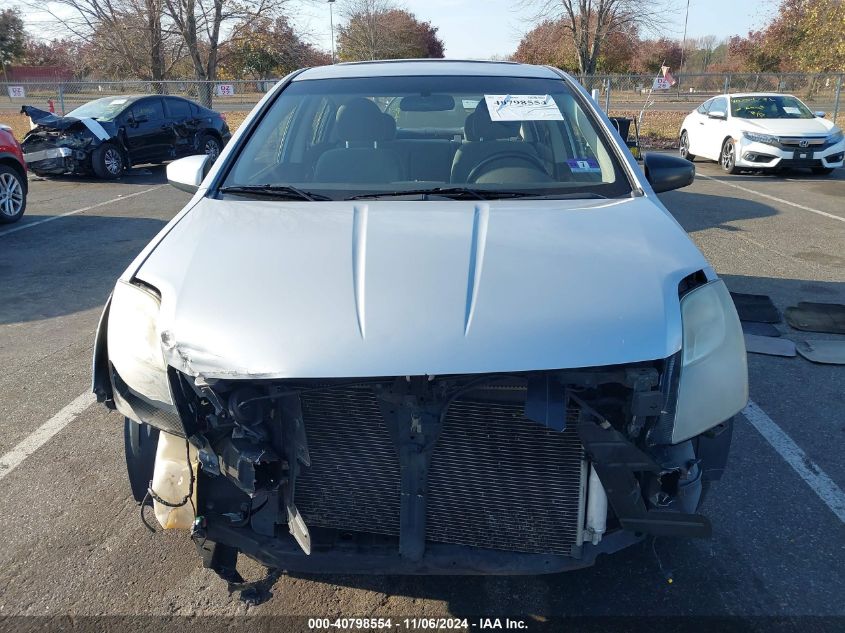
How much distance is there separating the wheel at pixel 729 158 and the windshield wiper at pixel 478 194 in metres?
11.1

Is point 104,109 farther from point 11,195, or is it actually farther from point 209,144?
point 11,195

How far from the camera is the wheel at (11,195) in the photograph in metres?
8.55

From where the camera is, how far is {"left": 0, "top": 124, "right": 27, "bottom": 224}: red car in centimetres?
846

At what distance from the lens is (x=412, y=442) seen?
2.01m

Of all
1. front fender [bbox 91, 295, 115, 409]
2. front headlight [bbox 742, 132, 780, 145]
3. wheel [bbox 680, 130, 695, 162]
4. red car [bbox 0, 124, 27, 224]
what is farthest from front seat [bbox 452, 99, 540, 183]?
wheel [bbox 680, 130, 695, 162]

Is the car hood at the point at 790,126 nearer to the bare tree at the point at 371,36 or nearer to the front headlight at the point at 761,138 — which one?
the front headlight at the point at 761,138

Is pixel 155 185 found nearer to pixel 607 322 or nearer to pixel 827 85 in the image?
pixel 607 322

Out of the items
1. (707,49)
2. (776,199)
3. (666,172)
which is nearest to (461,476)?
(666,172)

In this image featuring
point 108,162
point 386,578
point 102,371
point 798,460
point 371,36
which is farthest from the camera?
point 371,36

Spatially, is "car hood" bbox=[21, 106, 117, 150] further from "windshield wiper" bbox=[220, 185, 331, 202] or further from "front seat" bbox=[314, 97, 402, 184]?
"windshield wiper" bbox=[220, 185, 331, 202]

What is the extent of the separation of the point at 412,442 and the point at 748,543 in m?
1.60

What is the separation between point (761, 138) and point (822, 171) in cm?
148

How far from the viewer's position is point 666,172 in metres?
3.57

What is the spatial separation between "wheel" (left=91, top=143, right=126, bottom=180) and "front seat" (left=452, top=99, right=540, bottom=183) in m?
10.7
